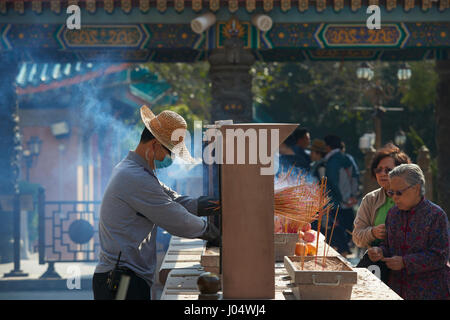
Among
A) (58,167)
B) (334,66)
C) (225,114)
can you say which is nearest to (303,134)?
(225,114)

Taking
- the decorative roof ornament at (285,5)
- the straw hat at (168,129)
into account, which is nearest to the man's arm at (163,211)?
the straw hat at (168,129)

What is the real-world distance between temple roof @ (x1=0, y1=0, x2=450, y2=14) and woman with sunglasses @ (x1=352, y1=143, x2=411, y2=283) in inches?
164

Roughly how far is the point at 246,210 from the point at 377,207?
177cm

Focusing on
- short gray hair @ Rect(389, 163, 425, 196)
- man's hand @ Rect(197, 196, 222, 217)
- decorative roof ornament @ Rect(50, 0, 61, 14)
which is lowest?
man's hand @ Rect(197, 196, 222, 217)

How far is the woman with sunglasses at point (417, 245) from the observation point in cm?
364

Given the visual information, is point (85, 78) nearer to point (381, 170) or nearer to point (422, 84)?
point (381, 170)

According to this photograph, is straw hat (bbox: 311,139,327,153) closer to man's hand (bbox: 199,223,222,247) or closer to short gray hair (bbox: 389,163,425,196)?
short gray hair (bbox: 389,163,425,196)

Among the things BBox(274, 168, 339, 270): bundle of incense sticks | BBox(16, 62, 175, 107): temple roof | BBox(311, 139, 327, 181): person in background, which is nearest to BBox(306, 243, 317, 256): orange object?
BBox(274, 168, 339, 270): bundle of incense sticks

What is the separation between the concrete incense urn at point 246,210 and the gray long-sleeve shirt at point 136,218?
0.63 metres

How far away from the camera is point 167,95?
1761 centimetres

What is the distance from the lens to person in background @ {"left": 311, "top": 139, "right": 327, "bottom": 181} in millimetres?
8289

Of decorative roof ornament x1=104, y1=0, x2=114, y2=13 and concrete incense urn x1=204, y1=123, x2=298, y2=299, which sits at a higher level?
decorative roof ornament x1=104, y1=0, x2=114, y2=13
